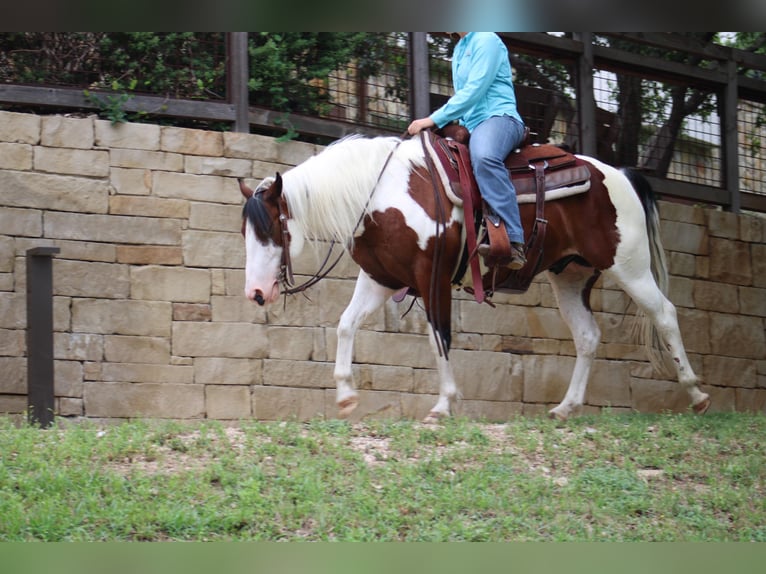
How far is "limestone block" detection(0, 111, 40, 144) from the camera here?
7.20 m

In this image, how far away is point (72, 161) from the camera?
7.38 meters

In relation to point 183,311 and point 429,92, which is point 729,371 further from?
point 183,311

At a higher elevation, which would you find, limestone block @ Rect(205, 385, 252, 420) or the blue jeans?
the blue jeans

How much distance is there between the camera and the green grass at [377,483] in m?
4.17

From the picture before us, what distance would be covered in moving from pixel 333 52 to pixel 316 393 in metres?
2.88

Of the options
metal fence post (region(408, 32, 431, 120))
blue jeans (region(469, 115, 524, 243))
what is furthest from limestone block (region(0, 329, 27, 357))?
metal fence post (region(408, 32, 431, 120))

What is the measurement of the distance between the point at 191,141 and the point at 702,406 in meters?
4.31

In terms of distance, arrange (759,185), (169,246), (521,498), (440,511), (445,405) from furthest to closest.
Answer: (759,185) < (169,246) < (445,405) < (521,498) < (440,511)

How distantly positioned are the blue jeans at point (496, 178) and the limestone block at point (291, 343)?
2255 millimetres

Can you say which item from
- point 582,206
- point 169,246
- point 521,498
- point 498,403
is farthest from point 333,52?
point 521,498

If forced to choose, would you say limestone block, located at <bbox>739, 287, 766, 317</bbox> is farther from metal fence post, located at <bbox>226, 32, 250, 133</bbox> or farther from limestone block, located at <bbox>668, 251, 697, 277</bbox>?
metal fence post, located at <bbox>226, 32, 250, 133</bbox>

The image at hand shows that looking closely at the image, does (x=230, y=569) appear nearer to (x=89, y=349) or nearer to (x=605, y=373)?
(x=89, y=349)

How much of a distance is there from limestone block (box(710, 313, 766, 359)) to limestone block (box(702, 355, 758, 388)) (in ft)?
0.20

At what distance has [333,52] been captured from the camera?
27.8 feet
